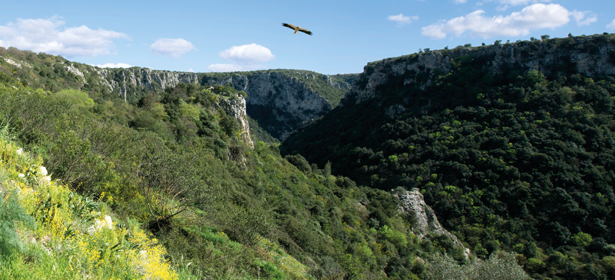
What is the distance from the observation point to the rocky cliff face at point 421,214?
42.7 metres

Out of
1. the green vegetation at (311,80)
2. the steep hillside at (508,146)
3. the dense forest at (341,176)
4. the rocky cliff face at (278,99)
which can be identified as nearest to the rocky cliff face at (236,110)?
the dense forest at (341,176)

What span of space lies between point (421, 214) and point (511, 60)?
46070 millimetres

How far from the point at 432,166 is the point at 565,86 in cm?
3090

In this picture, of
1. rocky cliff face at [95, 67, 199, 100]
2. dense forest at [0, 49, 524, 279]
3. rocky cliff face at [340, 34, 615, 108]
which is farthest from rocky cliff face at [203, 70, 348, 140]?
dense forest at [0, 49, 524, 279]

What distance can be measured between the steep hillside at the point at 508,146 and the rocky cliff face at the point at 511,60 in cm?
25

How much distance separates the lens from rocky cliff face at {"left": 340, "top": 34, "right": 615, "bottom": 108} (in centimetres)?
5903

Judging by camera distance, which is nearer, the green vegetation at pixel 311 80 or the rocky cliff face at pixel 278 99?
the rocky cliff face at pixel 278 99

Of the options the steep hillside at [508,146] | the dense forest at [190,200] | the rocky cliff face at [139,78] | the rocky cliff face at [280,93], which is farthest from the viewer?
the rocky cliff face at [280,93]

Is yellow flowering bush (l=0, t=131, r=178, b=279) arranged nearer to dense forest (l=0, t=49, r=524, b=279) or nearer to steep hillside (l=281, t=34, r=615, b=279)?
dense forest (l=0, t=49, r=524, b=279)

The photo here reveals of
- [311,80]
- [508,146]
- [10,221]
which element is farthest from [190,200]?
[311,80]

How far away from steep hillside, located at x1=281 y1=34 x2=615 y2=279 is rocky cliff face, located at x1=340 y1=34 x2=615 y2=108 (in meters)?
0.25

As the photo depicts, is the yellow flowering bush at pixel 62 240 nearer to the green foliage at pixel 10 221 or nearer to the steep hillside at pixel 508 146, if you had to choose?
the green foliage at pixel 10 221

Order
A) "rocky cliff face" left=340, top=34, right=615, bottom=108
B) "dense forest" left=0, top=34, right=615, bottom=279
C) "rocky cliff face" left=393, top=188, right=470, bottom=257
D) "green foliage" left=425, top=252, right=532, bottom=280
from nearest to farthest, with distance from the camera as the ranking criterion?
1. "dense forest" left=0, top=34, right=615, bottom=279
2. "green foliage" left=425, top=252, right=532, bottom=280
3. "rocky cliff face" left=393, top=188, right=470, bottom=257
4. "rocky cliff face" left=340, top=34, right=615, bottom=108

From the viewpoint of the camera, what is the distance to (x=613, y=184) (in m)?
44.1
